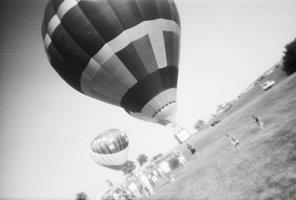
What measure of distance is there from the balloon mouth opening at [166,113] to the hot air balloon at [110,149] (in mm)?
19647

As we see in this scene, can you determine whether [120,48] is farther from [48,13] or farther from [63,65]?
[48,13]

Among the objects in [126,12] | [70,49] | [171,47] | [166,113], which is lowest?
[166,113]

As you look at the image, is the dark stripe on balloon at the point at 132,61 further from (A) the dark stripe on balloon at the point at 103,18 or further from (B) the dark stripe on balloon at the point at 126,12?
(B) the dark stripe on balloon at the point at 126,12

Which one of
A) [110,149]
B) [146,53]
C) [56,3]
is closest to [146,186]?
[146,53]

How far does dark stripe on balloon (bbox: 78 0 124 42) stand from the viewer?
825cm

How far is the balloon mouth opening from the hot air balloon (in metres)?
19.6

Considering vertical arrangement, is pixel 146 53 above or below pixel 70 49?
below

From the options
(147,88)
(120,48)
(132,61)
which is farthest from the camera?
(147,88)

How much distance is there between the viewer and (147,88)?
345 inches

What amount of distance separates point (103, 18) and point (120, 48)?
1.09 metres

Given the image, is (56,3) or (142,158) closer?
(56,3)

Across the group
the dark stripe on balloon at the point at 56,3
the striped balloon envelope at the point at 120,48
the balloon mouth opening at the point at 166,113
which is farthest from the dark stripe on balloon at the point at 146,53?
the dark stripe on balloon at the point at 56,3

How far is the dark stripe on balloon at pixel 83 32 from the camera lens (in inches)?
Answer: 329

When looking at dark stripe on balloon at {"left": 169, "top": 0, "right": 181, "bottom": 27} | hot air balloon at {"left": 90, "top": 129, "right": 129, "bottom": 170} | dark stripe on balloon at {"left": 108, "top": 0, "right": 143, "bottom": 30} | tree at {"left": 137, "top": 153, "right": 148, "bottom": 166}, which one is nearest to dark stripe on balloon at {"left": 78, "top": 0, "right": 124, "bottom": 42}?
dark stripe on balloon at {"left": 108, "top": 0, "right": 143, "bottom": 30}
